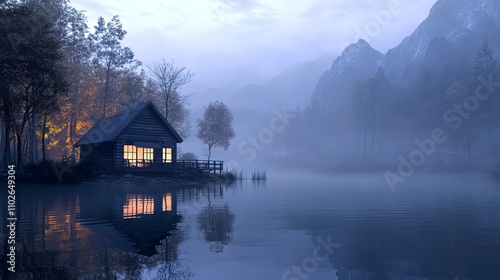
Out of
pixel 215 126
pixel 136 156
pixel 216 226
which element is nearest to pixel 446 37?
pixel 215 126

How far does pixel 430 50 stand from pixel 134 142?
113 metres

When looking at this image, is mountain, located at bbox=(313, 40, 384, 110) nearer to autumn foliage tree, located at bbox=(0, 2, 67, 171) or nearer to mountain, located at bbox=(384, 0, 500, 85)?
mountain, located at bbox=(384, 0, 500, 85)

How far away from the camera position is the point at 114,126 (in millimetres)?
43000

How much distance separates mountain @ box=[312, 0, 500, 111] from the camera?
408 ft

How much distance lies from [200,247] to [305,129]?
129 metres

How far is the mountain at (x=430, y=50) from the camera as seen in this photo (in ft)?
408

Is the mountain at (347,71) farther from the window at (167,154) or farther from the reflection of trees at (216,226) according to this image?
the reflection of trees at (216,226)

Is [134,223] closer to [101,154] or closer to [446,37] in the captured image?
[101,154]

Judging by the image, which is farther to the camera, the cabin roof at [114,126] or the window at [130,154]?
the window at [130,154]

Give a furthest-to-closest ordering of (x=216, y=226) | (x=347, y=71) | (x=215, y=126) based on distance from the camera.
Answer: (x=347, y=71) → (x=215, y=126) → (x=216, y=226)

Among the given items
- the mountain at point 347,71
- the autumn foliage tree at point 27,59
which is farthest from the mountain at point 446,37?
the autumn foliage tree at point 27,59

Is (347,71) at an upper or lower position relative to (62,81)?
upper

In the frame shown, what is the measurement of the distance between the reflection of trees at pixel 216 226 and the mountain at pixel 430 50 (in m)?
101

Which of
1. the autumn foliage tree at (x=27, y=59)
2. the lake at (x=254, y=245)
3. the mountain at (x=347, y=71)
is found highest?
the mountain at (x=347, y=71)
